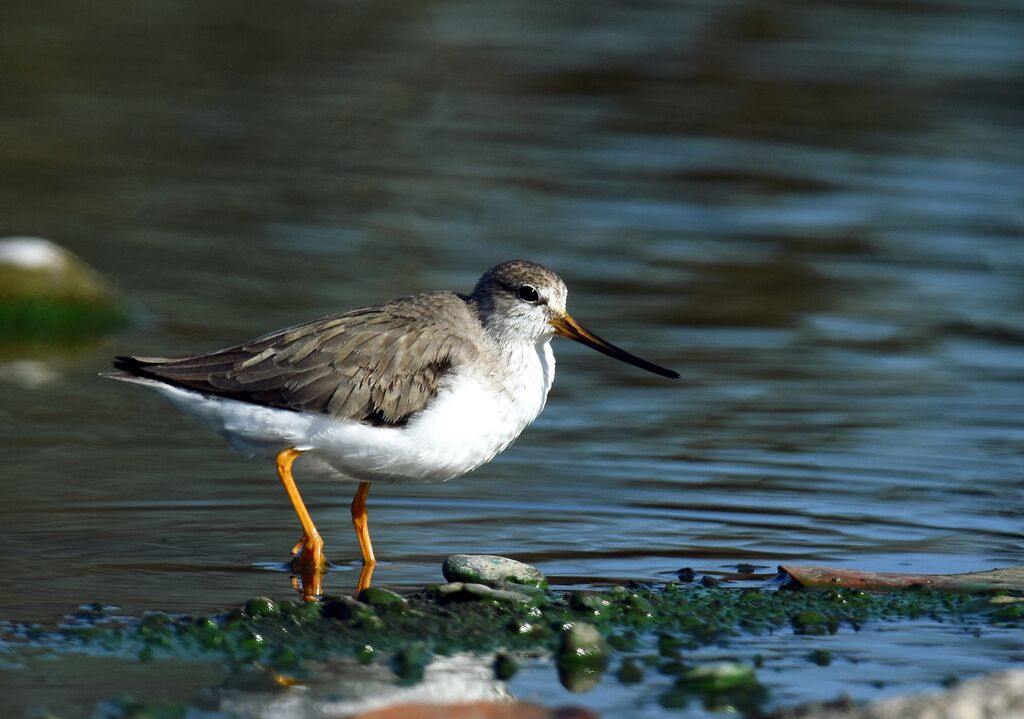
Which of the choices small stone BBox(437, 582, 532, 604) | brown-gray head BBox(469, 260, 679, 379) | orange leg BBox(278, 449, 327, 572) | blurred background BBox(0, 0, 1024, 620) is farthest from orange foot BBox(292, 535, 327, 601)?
brown-gray head BBox(469, 260, 679, 379)

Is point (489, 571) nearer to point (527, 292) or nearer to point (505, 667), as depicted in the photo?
point (505, 667)

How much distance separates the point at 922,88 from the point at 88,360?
1425 centimetres

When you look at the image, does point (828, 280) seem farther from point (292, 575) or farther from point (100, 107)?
point (100, 107)

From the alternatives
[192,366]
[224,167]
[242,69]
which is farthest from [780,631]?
[242,69]

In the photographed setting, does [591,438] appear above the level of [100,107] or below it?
below

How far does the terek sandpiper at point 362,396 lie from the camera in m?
8.77

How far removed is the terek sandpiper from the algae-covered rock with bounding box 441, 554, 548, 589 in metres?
0.63

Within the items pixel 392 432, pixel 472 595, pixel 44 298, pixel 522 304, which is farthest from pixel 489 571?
pixel 44 298

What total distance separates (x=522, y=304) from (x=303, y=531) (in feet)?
5.69

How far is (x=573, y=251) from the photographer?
16.9 meters

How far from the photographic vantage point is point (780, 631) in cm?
755

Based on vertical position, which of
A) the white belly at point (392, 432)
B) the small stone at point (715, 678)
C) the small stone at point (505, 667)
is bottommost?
the small stone at point (505, 667)

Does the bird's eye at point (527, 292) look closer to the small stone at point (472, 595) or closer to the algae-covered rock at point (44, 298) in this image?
the small stone at point (472, 595)

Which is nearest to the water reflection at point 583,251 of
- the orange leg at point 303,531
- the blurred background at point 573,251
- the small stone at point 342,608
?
the blurred background at point 573,251
